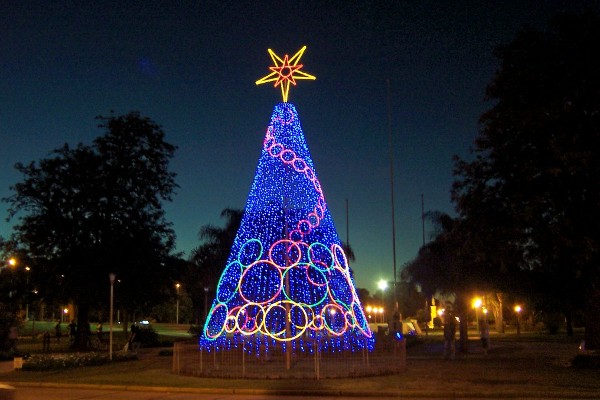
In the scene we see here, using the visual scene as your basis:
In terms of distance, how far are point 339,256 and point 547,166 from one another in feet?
23.8

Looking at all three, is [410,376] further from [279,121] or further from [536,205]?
[279,121]

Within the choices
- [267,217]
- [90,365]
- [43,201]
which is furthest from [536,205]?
[43,201]

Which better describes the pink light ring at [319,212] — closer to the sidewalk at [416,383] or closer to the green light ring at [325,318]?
the green light ring at [325,318]

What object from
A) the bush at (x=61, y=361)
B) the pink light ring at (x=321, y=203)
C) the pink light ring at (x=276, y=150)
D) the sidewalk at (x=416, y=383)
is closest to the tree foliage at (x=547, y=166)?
the sidewalk at (x=416, y=383)

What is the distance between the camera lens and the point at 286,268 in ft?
70.4

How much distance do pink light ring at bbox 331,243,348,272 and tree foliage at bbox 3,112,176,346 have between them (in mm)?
16383

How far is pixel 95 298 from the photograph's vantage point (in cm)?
3575

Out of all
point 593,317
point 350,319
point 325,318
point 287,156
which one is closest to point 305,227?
point 287,156

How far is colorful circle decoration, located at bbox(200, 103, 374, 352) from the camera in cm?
2144

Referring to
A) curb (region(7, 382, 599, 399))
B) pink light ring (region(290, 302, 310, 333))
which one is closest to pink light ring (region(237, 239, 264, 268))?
pink light ring (region(290, 302, 310, 333))

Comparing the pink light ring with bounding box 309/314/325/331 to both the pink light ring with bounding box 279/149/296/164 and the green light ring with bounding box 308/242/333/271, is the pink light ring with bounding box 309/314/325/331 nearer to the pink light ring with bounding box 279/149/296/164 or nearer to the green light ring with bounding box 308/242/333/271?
the green light ring with bounding box 308/242/333/271

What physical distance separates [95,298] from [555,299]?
22.7 m

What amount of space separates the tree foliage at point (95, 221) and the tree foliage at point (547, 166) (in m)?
19.0

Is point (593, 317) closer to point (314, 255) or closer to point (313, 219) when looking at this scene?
point (314, 255)
